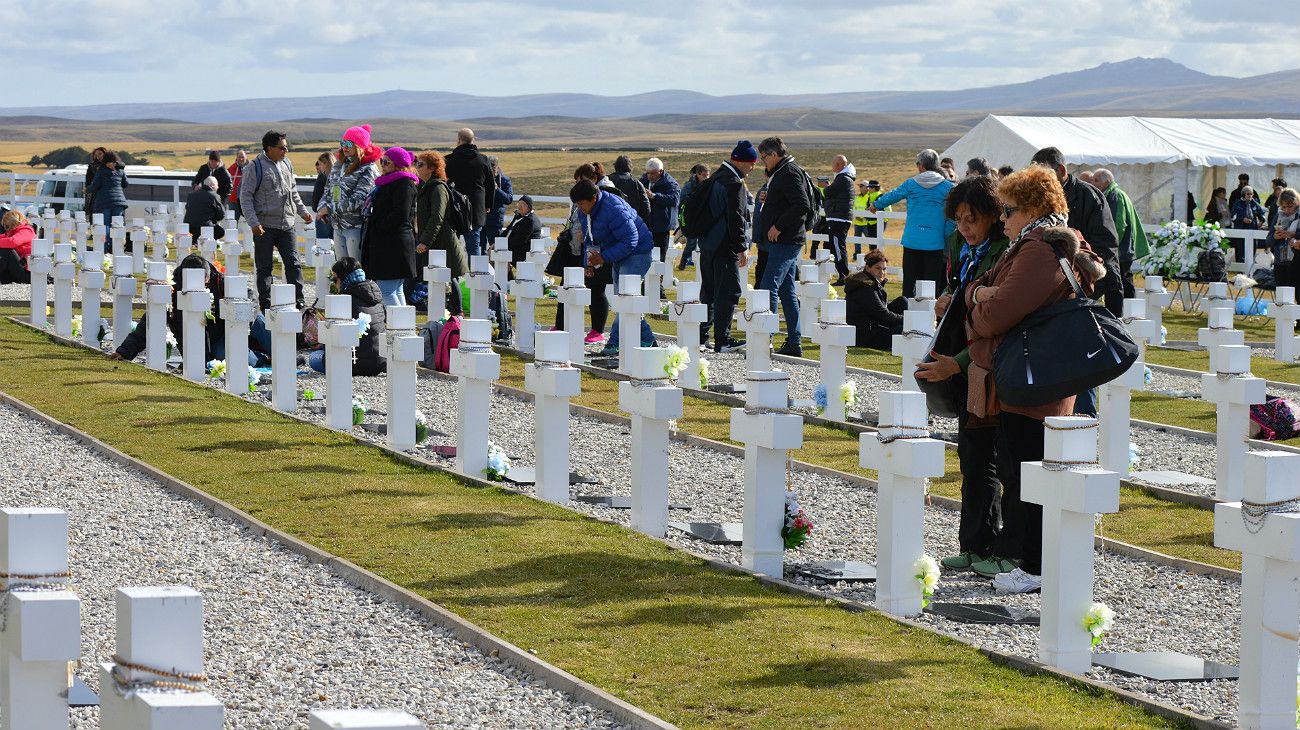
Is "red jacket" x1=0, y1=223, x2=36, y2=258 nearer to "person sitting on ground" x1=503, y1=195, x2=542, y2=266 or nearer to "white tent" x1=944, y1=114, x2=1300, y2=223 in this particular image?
"person sitting on ground" x1=503, y1=195, x2=542, y2=266

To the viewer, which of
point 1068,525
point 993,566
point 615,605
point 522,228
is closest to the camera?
point 1068,525

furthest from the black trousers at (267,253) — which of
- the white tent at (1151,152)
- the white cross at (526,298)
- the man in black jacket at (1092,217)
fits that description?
the white tent at (1151,152)

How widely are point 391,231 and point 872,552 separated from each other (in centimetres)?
799

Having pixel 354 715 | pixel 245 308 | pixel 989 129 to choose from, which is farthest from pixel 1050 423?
pixel 989 129

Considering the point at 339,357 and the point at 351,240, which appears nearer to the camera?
the point at 339,357

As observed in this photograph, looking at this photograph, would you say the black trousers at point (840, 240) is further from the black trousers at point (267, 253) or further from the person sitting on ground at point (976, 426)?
the person sitting on ground at point (976, 426)

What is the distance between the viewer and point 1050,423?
271 inches

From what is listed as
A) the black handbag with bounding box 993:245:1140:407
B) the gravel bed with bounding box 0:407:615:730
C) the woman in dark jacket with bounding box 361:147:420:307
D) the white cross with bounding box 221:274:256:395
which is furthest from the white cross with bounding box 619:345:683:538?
the woman in dark jacket with bounding box 361:147:420:307

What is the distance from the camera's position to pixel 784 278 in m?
17.1

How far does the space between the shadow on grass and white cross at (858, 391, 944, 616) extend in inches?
33.9

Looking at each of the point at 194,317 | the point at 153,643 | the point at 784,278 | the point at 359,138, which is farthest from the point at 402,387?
the point at 153,643

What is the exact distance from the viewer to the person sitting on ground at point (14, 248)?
892 inches

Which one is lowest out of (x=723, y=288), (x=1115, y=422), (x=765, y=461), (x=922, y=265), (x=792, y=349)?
(x=792, y=349)

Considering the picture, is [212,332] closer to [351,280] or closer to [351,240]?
[351,280]
